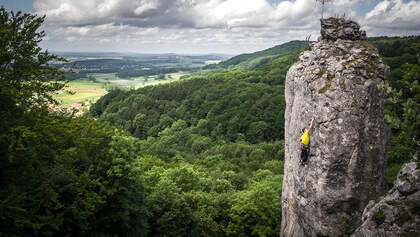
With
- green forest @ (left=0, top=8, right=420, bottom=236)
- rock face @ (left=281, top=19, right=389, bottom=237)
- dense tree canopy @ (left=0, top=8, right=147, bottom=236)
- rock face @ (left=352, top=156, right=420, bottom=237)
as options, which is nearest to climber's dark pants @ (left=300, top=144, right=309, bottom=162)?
rock face @ (left=281, top=19, right=389, bottom=237)

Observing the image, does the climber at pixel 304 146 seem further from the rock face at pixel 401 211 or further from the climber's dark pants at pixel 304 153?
the rock face at pixel 401 211

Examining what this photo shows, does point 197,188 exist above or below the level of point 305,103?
below

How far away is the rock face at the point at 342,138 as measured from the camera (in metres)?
14.0

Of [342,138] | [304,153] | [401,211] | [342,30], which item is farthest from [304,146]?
[342,30]

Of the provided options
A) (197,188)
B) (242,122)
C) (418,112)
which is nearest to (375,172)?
(418,112)

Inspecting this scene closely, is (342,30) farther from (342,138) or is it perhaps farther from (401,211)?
(401,211)

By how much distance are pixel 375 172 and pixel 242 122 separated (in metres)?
66.7

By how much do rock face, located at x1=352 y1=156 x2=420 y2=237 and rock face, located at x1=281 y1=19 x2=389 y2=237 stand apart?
3201 mm

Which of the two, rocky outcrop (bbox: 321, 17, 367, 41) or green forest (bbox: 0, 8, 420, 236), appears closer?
green forest (bbox: 0, 8, 420, 236)

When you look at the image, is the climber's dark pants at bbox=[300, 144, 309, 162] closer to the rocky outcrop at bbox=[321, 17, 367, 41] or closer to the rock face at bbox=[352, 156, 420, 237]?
the rock face at bbox=[352, 156, 420, 237]

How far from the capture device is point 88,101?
139 m

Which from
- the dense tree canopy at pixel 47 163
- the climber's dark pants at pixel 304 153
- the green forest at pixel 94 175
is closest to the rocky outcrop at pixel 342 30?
Result: the green forest at pixel 94 175

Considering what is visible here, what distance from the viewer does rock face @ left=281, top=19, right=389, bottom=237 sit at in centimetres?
1398

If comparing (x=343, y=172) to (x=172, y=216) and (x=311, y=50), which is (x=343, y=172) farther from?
(x=172, y=216)
